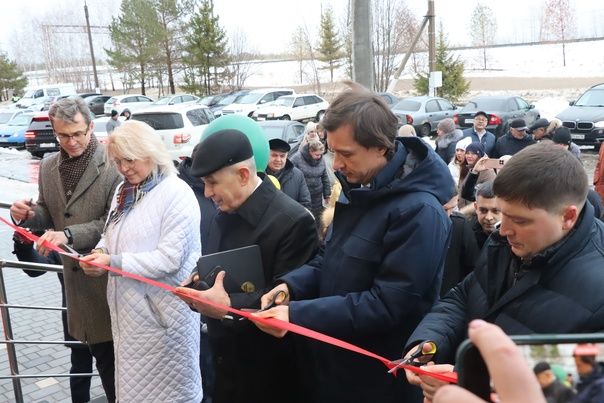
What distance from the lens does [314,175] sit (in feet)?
23.3

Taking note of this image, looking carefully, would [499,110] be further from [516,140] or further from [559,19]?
[559,19]

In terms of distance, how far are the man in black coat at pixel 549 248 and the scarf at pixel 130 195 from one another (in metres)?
1.81

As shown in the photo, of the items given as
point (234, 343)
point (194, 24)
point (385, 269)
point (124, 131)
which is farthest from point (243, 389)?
point (194, 24)

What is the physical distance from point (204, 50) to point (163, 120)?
28648 mm

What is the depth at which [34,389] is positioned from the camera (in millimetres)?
4352

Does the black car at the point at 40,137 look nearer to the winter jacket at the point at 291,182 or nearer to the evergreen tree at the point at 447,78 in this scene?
the winter jacket at the point at 291,182

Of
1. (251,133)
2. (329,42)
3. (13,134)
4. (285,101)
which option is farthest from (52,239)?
(329,42)

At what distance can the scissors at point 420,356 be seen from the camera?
1844 millimetres

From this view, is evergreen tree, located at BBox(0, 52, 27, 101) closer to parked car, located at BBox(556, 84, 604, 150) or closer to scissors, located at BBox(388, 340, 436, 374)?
parked car, located at BBox(556, 84, 604, 150)

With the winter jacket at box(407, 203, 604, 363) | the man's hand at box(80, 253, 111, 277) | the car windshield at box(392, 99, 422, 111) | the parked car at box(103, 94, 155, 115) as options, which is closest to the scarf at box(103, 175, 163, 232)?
the man's hand at box(80, 253, 111, 277)

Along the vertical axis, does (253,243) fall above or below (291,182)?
above

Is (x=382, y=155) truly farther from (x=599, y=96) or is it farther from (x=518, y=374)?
(x=599, y=96)

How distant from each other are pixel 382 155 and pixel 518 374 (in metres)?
1.44

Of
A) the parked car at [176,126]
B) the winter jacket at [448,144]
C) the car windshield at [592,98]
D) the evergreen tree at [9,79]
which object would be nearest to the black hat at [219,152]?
the winter jacket at [448,144]
